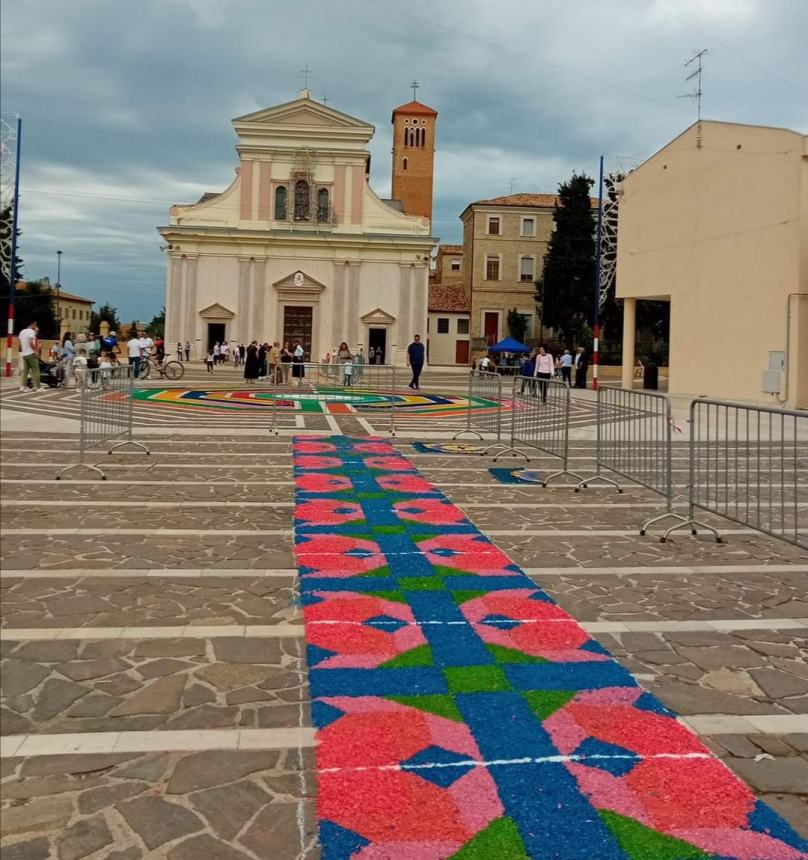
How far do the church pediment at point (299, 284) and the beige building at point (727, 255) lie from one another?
20.4m

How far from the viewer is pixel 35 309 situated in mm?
60344

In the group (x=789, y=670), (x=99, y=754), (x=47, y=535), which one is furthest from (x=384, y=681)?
(x=47, y=535)

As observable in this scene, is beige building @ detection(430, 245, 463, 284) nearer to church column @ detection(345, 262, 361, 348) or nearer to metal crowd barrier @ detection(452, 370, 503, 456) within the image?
church column @ detection(345, 262, 361, 348)

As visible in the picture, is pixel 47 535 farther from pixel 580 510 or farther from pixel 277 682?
pixel 580 510

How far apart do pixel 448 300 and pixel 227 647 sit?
6069 centimetres

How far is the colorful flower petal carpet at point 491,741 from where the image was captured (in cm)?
263

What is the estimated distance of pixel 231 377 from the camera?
3631 centimetres

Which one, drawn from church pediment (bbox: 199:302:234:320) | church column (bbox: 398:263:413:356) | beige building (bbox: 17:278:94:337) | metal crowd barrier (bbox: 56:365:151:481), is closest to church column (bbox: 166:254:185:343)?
church pediment (bbox: 199:302:234:320)

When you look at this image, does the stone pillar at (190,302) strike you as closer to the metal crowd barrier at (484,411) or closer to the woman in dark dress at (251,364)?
the woman in dark dress at (251,364)

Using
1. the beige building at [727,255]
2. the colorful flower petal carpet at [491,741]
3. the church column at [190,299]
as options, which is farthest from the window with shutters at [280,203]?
the colorful flower petal carpet at [491,741]

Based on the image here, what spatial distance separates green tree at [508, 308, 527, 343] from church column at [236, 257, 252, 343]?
22048 mm

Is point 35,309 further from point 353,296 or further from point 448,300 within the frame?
point 448,300

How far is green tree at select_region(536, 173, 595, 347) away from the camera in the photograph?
5409 cm

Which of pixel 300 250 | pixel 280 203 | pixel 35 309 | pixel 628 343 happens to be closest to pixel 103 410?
pixel 628 343
